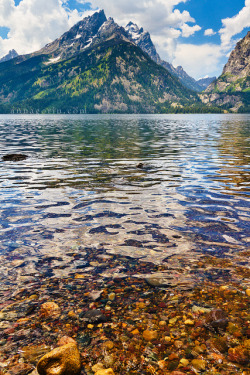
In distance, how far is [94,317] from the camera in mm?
6023

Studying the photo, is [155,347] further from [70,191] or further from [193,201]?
[70,191]

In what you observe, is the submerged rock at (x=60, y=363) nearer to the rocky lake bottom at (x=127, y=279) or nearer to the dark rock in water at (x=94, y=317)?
the rocky lake bottom at (x=127, y=279)

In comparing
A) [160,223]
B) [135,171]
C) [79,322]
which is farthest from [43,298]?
[135,171]

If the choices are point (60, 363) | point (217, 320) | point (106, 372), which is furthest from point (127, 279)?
point (60, 363)

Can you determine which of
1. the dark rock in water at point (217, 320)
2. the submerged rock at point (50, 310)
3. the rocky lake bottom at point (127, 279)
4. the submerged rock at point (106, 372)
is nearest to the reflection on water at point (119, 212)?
the rocky lake bottom at point (127, 279)

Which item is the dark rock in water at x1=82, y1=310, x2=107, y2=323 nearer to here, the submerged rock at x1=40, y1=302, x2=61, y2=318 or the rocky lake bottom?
the rocky lake bottom

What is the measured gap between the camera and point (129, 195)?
16328 mm

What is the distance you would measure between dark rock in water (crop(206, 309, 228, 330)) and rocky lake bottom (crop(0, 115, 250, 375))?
0.02 m

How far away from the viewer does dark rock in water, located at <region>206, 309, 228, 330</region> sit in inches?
223

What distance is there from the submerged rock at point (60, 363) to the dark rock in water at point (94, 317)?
137 cm

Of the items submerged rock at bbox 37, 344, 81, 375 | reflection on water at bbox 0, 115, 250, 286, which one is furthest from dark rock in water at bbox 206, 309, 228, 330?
submerged rock at bbox 37, 344, 81, 375

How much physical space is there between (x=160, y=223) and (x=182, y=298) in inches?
210

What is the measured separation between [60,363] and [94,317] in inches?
65.2

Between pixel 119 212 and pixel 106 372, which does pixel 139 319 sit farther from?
pixel 119 212
